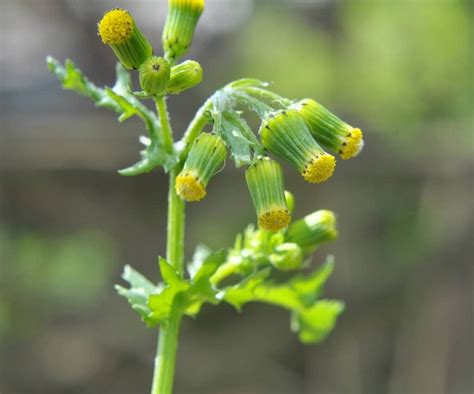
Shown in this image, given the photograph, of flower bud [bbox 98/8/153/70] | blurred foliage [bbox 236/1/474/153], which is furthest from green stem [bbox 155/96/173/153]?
blurred foliage [bbox 236/1/474/153]

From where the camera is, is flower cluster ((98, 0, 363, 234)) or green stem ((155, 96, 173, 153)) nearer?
flower cluster ((98, 0, 363, 234))

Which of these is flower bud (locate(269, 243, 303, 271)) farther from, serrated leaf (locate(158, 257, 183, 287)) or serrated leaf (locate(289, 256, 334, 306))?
serrated leaf (locate(158, 257, 183, 287))

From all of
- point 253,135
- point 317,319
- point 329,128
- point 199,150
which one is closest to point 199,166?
point 199,150

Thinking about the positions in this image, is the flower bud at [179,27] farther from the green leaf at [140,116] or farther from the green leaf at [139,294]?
the green leaf at [139,294]

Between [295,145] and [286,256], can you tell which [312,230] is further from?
[295,145]

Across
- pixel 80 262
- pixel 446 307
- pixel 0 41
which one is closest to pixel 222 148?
pixel 80 262

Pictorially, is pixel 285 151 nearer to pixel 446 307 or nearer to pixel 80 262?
pixel 80 262
